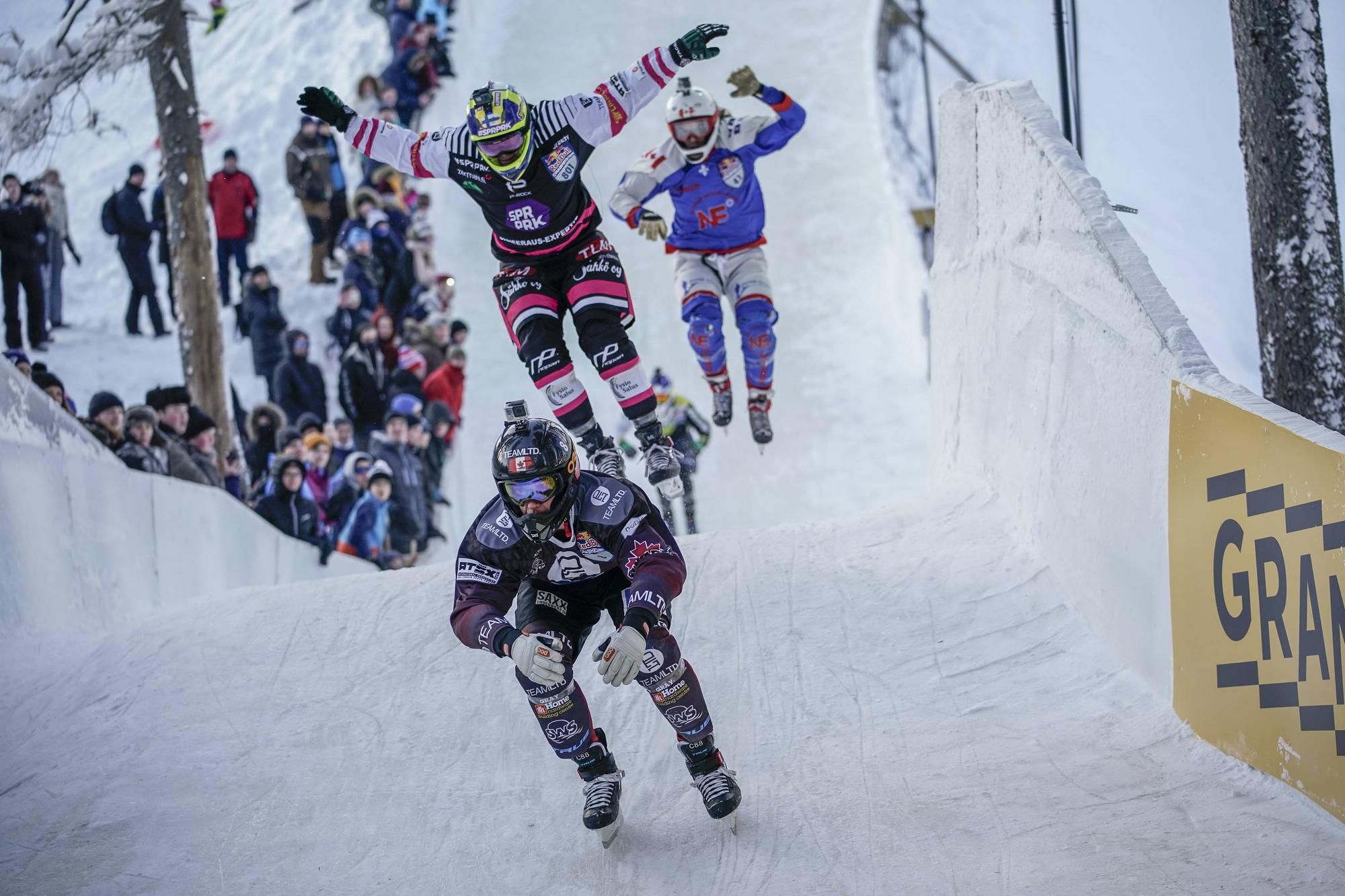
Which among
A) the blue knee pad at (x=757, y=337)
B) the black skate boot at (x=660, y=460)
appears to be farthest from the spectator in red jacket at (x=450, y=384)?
the black skate boot at (x=660, y=460)

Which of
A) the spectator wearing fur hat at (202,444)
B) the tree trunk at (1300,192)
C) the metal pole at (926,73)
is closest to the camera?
the tree trunk at (1300,192)

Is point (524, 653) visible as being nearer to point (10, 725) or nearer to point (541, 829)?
point (541, 829)

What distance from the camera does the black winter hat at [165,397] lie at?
9234 mm

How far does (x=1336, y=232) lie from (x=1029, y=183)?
1.40 m

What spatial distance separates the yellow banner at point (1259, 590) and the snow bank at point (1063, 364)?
11 cm

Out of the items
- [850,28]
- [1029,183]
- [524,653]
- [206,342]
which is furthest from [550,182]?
[850,28]

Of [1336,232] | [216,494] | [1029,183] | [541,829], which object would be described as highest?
[1029,183]

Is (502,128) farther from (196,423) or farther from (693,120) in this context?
(196,423)

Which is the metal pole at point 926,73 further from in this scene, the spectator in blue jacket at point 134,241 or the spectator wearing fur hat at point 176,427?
the spectator in blue jacket at point 134,241

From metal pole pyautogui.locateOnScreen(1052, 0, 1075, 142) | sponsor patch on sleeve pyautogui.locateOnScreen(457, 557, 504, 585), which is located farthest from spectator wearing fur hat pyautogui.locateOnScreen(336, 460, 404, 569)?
sponsor patch on sleeve pyautogui.locateOnScreen(457, 557, 504, 585)

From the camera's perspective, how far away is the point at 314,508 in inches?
398

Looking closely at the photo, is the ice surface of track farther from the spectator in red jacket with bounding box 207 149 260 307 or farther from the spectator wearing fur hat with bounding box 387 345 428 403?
the spectator in red jacket with bounding box 207 149 260 307

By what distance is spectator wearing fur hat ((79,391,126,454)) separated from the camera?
26.1 feet

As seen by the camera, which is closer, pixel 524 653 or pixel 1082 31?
pixel 524 653
